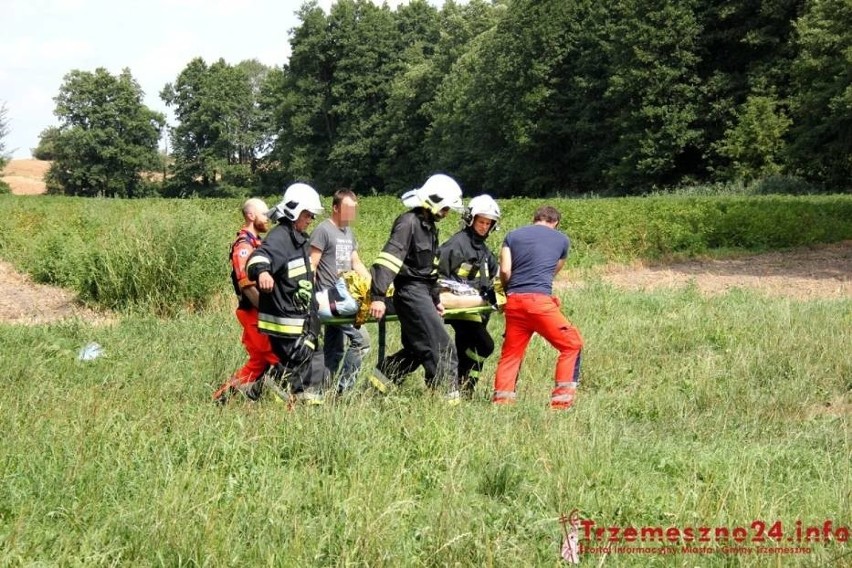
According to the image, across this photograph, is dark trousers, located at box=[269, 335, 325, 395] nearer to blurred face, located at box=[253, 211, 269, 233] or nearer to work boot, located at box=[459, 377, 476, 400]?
work boot, located at box=[459, 377, 476, 400]

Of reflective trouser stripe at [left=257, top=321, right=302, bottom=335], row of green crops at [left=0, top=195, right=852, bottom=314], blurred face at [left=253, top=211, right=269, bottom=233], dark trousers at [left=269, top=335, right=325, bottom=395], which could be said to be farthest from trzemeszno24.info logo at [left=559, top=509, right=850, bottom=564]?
row of green crops at [left=0, top=195, right=852, bottom=314]

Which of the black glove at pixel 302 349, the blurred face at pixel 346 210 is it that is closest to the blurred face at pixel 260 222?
the blurred face at pixel 346 210

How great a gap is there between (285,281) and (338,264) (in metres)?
1.33

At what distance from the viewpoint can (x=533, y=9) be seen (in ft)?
173

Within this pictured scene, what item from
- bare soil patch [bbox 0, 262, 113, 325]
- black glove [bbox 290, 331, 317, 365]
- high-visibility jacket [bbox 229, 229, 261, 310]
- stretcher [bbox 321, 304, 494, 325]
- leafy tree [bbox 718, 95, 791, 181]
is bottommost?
bare soil patch [bbox 0, 262, 113, 325]

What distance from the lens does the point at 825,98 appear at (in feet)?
98.1

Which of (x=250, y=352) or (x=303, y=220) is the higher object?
(x=303, y=220)

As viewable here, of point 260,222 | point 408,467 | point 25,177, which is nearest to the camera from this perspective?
point 408,467

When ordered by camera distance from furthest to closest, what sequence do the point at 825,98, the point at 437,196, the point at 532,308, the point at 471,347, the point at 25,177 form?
the point at 25,177 < the point at 825,98 < the point at 471,347 < the point at 532,308 < the point at 437,196

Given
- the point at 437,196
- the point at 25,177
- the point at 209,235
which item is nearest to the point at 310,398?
the point at 437,196

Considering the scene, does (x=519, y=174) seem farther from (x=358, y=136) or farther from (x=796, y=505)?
(x=796, y=505)

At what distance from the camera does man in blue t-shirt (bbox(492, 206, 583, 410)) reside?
23.2 feet

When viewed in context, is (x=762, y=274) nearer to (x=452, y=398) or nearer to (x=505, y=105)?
(x=452, y=398)

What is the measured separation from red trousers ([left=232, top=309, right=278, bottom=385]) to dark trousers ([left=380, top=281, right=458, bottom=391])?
1.07m
